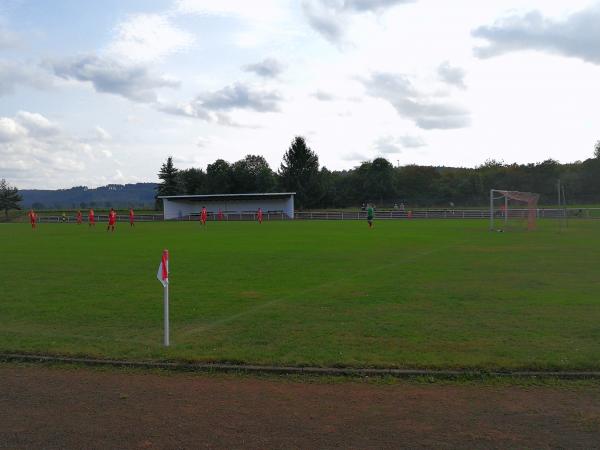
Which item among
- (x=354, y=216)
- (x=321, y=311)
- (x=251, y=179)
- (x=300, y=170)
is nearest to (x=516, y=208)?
(x=354, y=216)

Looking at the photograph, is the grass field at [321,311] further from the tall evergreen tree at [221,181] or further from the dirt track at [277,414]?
the tall evergreen tree at [221,181]

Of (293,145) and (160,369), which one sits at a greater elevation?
(293,145)

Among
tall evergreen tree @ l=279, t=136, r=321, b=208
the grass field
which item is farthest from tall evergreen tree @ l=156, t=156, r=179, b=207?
the grass field

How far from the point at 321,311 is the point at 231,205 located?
62.8 metres

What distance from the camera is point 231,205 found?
234 ft

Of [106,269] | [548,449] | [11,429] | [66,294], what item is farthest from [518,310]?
[106,269]

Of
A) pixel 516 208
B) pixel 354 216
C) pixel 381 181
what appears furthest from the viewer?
pixel 381 181

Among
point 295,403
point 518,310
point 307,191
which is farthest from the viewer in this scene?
point 307,191

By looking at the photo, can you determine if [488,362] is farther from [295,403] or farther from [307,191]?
[307,191]

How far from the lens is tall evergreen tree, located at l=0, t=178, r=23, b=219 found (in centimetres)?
8356

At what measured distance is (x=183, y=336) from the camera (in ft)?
25.3

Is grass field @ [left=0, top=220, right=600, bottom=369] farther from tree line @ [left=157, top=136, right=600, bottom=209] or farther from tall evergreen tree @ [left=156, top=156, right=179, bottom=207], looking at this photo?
tall evergreen tree @ [left=156, top=156, right=179, bottom=207]

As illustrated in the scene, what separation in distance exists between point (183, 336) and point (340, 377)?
271 centimetres

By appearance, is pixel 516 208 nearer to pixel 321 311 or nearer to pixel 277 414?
pixel 321 311
